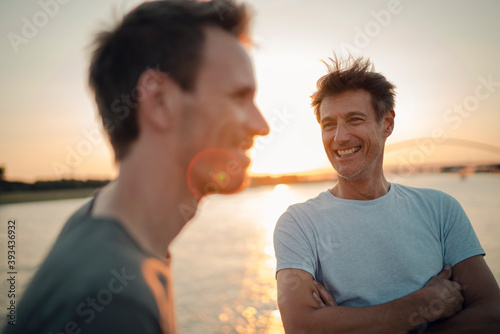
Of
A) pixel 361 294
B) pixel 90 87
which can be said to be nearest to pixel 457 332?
pixel 361 294

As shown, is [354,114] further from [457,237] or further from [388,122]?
[457,237]

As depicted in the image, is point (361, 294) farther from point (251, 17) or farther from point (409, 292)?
point (251, 17)

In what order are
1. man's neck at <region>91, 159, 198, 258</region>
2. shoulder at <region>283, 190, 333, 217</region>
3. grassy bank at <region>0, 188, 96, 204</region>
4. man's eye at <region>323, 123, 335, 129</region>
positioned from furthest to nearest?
1. grassy bank at <region>0, 188, 96, 204</region>
2. man's eye at <region>323, 123, 335, 129</region>
3. shoulder at <region>283, 190, 333, 217</region>
4. man's neck at <region>91, 159, 198, 258</region>

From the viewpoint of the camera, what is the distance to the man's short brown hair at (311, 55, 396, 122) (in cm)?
296

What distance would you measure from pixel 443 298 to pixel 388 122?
5.63ft

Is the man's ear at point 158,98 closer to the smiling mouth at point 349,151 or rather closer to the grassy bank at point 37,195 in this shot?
the smiling mouth at point 349,151

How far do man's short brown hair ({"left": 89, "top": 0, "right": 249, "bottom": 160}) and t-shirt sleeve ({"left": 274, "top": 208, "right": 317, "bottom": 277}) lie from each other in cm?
171

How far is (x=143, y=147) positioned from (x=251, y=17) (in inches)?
22.2

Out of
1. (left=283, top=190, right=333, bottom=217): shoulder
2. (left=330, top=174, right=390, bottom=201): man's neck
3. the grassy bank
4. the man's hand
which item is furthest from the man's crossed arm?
the grassy bank

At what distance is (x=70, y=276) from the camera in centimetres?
67

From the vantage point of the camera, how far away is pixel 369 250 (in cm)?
248

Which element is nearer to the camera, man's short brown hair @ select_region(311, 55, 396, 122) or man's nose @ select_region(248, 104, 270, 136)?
man's nose @ select_region(248, 104, 270, 136)

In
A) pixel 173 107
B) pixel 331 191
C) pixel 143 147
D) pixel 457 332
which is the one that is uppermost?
pixel 173 107

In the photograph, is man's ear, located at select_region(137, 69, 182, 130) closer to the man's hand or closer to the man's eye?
the man's hand
